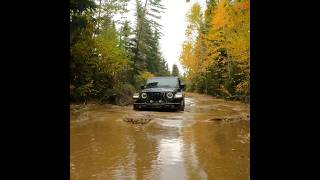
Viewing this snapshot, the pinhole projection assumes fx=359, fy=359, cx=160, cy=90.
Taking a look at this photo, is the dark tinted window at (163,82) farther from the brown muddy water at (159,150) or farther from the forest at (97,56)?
the brown muddy water at (159,150)

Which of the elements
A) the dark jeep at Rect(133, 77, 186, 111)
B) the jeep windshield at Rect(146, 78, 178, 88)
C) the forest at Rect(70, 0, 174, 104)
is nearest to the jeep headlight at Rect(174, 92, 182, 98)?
the dark jeep at Rect(133, 77, 186, 111)

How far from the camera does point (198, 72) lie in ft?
146

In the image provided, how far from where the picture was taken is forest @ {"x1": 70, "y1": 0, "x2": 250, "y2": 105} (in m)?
14.7

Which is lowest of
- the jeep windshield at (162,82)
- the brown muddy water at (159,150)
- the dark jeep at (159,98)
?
the brown muddy water at (159,150)

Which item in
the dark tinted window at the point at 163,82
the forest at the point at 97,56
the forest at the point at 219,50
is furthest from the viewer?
the forest at the point at 219,50

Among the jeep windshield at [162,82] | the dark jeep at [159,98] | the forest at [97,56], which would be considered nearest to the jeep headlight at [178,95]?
the dark jeep at [159,98]

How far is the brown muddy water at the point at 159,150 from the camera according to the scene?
584cm

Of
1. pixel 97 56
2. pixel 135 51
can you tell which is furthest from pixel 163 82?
pixel 135 51

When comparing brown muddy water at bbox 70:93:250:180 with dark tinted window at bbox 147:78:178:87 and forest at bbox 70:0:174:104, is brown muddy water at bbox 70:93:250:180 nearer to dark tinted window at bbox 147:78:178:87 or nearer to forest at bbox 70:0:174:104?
forest at bbox 70:0:174:104
